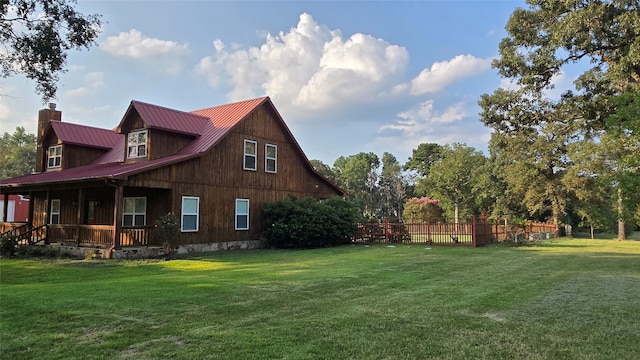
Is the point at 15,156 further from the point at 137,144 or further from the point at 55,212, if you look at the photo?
the point at 137,144

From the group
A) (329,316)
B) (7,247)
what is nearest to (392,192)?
(7,247)

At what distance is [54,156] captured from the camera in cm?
2466

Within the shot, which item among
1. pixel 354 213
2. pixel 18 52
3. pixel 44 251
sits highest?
pixel 18 52

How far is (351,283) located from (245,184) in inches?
507

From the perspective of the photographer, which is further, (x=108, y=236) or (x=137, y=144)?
(x=137, y=144)

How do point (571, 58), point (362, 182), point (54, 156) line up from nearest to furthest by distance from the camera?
point (571, 58) → point (54, 156) → point (362, 182)

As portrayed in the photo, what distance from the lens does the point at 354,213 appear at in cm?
2283

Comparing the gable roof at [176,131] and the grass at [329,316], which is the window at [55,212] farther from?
the grass at [329,316]

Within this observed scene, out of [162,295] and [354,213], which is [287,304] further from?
[354,213]

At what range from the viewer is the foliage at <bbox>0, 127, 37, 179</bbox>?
5781 cm

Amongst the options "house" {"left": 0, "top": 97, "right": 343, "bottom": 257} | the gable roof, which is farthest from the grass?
the gable roof

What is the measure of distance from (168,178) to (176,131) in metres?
3.16

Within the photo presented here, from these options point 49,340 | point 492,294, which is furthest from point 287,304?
point 492,294

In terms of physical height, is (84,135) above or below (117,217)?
above
